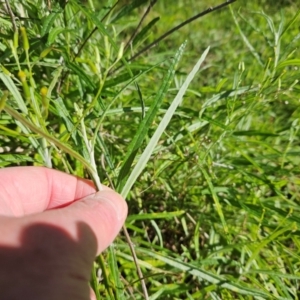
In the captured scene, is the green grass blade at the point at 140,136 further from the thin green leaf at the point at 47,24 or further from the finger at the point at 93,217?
the thin green leaf at the point at 47,24

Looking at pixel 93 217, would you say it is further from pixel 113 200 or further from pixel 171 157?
pixel 171 157

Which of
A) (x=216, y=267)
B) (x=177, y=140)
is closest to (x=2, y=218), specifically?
(x=177, y=140)

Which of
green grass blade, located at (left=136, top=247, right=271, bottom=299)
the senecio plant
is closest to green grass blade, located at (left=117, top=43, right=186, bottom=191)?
the senecio plant

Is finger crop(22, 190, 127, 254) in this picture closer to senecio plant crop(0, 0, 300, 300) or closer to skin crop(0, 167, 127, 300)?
skin crop(0, 167, 127, 300)

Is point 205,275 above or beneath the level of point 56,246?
beneath

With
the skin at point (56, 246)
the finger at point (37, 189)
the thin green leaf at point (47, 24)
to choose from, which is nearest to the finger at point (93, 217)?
the skin at point (56, 246)

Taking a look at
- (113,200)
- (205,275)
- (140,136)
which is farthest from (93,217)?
(205,275)

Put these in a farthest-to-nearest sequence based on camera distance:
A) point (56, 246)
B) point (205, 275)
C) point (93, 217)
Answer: point (205, 275) < point (93, 217) < point (56, 246)

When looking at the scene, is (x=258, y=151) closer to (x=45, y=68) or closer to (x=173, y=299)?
(x=173, y=299)
